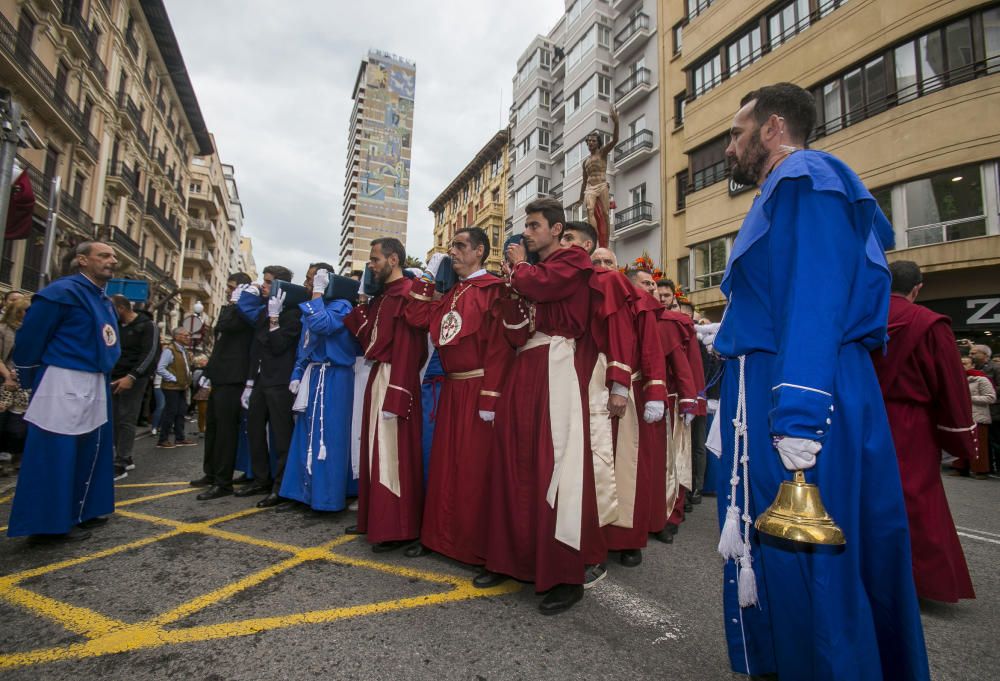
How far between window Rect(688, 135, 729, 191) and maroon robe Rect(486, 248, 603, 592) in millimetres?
19239

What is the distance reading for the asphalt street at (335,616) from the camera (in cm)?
220

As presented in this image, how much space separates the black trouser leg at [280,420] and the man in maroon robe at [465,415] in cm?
189

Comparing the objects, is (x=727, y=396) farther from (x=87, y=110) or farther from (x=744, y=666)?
(x=87, y=110)

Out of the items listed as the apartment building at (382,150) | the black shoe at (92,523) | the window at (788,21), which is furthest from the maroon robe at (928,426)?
the apartment building at (382,150)

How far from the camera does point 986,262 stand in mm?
12734

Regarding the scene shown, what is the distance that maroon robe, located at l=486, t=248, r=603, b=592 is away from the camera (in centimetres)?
294

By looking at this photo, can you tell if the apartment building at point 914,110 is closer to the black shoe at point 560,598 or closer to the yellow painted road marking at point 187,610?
the black shoe at point 560,598

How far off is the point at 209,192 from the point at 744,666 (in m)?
62.6

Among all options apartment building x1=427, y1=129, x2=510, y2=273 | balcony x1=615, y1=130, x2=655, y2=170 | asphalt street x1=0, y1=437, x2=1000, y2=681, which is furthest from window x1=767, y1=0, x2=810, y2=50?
apartment building x1=427, y1=129, x2=510, y2=273

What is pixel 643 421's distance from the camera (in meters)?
3.94

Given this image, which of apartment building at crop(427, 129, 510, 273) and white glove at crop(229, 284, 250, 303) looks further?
apartment building at crop(427, 129, 510, 273)

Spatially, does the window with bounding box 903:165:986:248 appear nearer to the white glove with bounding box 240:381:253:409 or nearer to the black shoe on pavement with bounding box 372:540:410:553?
the black shoe on pavement with bounding box 372:540:410:553

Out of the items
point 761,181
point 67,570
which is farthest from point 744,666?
point 67,570

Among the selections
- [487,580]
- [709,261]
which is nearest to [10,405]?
[487,580]
